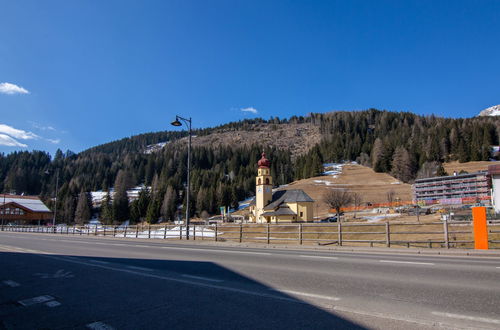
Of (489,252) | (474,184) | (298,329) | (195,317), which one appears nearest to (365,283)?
(298,329)

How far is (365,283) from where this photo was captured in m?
6.97

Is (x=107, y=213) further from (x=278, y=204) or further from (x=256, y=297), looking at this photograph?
(x=256, y=297)

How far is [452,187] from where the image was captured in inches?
3733

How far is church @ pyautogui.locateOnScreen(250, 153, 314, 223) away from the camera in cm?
7200

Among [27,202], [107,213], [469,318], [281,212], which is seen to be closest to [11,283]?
[469,318]

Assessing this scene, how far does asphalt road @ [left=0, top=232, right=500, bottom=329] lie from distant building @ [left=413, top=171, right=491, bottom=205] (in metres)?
90.5

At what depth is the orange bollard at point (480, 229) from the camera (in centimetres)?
1336

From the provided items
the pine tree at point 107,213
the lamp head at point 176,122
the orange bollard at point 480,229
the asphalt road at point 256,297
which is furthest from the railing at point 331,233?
the pine tree at point 107,213

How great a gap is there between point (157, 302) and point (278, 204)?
7020cm

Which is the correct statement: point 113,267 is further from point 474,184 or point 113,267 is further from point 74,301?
point 474,184

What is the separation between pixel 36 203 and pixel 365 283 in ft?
312

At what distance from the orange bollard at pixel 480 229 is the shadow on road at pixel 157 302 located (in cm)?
1099

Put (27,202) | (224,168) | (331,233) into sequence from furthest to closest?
(224,168)
(27,202)
(331,233)

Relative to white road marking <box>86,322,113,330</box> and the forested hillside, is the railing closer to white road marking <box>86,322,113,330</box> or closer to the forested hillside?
white road marking <box>86,322,113,330</box>
